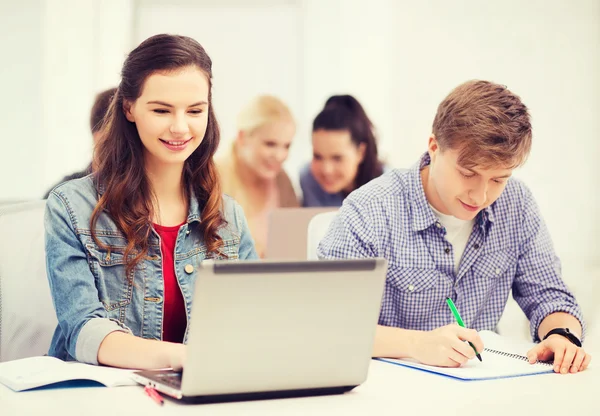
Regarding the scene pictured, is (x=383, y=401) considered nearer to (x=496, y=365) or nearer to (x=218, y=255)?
(x=496, y=365)

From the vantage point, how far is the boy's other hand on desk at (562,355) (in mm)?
1333

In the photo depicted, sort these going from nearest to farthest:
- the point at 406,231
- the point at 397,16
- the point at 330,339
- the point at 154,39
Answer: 1. the point at 330,339
2. the point at 154,39
3. the point at 406,231
4. the point at 397,16

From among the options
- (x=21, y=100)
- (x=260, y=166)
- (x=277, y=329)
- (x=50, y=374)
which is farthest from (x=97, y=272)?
(x=21, y=100)

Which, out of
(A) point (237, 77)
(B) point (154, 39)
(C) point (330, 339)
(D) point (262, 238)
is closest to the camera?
(C) point (330, 339)

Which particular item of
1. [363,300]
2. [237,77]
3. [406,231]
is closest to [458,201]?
[406,231]

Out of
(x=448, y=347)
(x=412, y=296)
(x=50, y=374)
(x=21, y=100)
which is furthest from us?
(x=21, y=100)

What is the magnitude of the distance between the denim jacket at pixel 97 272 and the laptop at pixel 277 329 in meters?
0.32

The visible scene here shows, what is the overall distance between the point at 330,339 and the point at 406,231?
2.40 ft

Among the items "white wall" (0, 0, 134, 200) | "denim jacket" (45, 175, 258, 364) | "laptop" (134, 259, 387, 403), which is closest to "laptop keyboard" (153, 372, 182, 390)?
"laptop" (134, 259, 387, 403)

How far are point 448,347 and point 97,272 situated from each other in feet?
2.16

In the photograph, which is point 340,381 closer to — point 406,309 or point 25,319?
point 406,309

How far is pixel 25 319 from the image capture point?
1584 millimetres

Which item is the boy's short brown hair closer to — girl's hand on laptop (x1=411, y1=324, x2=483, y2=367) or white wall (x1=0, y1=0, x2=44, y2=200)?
girl's hand on laptop (x1=411, y1=324, x2=483, y2=367)

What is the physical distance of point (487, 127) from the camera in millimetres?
1514
